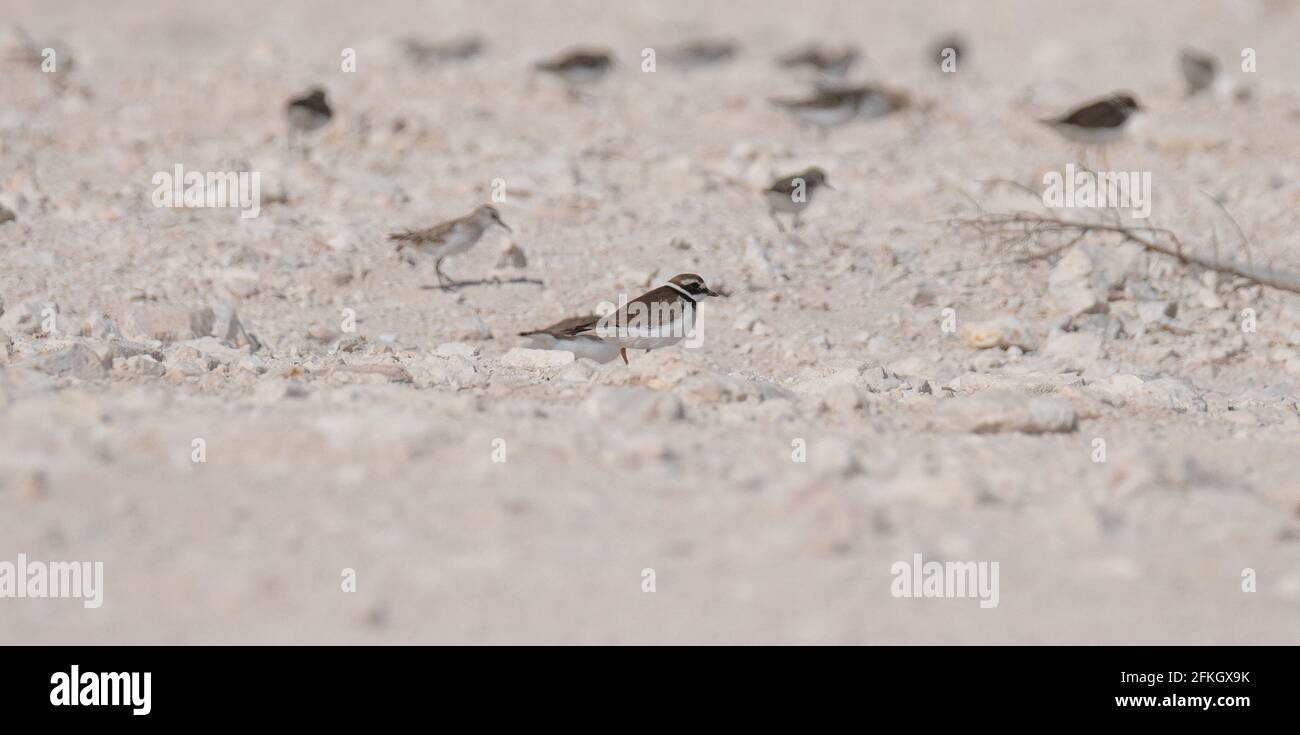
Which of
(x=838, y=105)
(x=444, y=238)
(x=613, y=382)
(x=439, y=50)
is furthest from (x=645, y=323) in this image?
(x=439, y=50)

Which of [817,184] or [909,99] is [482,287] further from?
[909,99]

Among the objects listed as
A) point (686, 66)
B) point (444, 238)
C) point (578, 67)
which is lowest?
point (444, 238)

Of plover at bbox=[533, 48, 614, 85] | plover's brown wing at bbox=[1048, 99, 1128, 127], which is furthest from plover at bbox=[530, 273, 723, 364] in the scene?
plover at bbox=[533, 48, 614, 85]

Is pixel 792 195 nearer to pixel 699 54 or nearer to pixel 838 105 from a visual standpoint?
pixel 838 105

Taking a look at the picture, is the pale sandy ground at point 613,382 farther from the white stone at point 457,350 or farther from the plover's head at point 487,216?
the plover's head at point 487,216

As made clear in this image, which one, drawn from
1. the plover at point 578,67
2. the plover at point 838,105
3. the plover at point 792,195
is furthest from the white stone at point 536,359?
the plover at point 578,67
